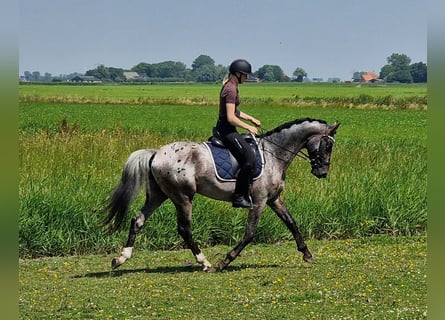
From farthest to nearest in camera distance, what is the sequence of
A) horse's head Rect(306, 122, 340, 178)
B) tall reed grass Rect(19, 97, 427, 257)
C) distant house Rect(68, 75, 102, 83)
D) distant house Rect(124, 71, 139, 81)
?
distant house Rect(124, 71, 139, 81) → distant house Rect(68, 75, 102, 83) → tall reed grass Rect(19, 97, 427, 257) → horse's head Rect(306, 122, 340, 178)

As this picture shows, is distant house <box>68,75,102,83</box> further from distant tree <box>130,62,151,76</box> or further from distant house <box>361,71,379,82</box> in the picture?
distant house <box>361,71,379,82</box>

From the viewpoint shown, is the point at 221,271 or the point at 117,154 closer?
the point at 221,271

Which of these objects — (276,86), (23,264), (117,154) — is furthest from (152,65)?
(23,264)

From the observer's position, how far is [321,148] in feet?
33.2

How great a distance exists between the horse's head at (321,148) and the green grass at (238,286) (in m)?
1.37

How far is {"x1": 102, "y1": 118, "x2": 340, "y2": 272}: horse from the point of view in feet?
32.1

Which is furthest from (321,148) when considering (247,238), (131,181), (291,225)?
(131,181)

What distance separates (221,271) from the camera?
991cm

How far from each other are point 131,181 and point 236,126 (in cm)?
168

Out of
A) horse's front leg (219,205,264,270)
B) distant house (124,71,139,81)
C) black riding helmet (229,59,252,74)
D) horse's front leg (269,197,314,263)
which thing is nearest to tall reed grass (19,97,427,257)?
Result: horse's front leg (269,197,314,263)

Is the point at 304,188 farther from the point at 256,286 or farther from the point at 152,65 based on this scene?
the point at 152,65

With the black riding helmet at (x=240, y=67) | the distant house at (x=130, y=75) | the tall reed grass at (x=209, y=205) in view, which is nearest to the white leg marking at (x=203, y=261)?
the tall reed grass at (x=209, y=205)

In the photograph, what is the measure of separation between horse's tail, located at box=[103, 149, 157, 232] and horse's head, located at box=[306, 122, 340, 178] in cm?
223
